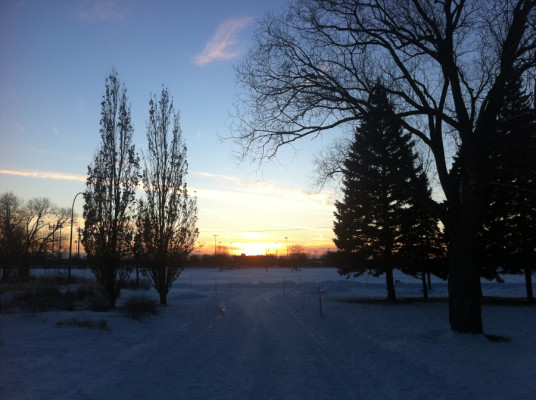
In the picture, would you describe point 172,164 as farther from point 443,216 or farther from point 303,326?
point 443,216

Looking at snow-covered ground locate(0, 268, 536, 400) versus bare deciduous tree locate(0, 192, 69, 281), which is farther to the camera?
bare deciduous tree locate(0, 192, 69, 281)

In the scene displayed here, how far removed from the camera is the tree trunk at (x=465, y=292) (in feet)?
33.3

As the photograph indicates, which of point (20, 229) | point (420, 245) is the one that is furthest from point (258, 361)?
point (20, 229)

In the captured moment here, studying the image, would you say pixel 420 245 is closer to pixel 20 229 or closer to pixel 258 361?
pixel 258 361

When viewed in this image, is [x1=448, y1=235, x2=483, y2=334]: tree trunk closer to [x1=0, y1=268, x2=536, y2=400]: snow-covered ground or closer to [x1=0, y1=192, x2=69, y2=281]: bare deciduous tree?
[x1=0, y1=268, x2=536, y2=400]: snow-covered ground

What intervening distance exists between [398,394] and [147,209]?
1783 cm

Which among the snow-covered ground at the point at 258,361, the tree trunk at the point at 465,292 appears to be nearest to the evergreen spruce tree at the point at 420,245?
the snow-covered ground at the point at 258,361

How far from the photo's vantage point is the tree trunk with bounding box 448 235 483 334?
10.1m

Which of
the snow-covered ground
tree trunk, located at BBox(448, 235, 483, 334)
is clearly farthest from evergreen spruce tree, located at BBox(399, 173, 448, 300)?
tree trunk, located at BBox(448, 235, 483, 334)

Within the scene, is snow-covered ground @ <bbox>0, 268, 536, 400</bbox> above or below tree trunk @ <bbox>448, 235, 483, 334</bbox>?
below

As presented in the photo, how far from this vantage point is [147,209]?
21.7 m

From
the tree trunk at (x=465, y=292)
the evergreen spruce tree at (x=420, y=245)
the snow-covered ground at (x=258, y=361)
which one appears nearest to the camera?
the snow-covered ground at (x=258, y=361)

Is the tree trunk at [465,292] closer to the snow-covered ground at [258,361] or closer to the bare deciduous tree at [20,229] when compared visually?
the snow-covered ground at [258,361]

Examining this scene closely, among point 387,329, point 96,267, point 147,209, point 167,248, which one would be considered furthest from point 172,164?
point 387,329
